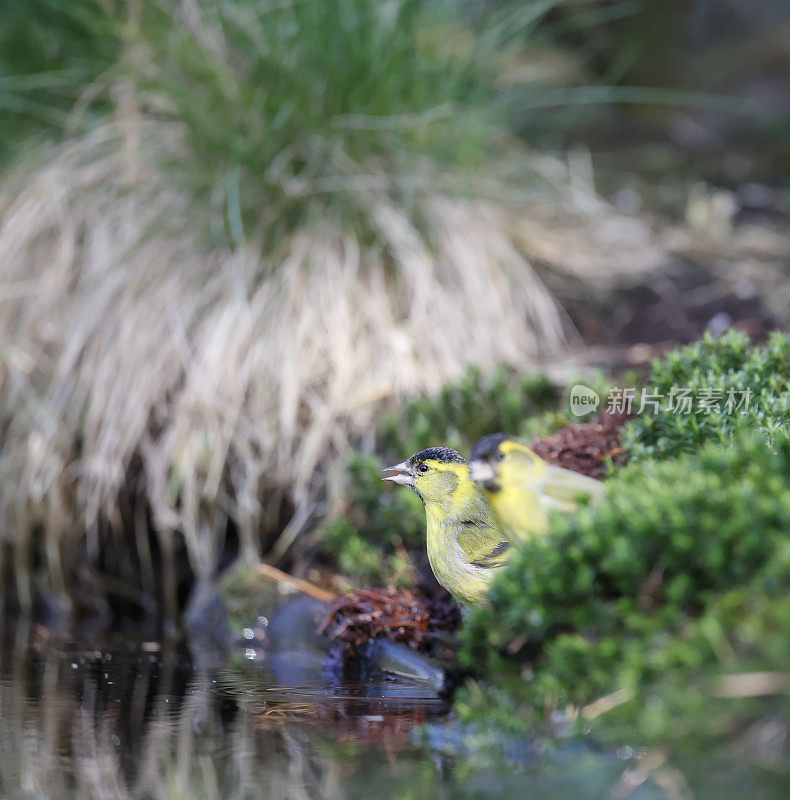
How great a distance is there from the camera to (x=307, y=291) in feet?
17.1

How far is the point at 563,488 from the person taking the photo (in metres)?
2.54

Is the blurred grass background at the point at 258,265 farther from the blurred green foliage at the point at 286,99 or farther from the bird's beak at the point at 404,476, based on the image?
the bird's beak at the point at 404,476

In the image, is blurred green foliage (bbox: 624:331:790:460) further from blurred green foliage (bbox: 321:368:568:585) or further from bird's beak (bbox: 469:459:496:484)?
bird's beak (bbox: 469:459:496:484)

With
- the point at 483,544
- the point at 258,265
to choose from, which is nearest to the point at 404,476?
the point at 483,544

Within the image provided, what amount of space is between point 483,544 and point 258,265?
303cm

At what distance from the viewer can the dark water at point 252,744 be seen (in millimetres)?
2098

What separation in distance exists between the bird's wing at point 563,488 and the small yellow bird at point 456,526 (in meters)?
0.30

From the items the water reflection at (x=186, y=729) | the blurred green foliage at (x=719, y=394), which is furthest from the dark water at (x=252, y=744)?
the blurred green foliage at (x=719, y=394)

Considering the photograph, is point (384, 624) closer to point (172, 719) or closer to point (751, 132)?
point (172, 719)

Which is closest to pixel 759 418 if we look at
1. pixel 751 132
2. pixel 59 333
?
pixel 59 333

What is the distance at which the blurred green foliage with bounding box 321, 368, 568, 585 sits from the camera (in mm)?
3986

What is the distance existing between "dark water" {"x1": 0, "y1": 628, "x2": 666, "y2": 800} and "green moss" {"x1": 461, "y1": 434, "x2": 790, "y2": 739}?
167 millimetres

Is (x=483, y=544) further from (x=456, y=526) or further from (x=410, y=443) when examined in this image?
(x=410, y=443)

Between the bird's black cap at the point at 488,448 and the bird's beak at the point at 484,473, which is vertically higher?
the bird's black cap at the point at 488,448
